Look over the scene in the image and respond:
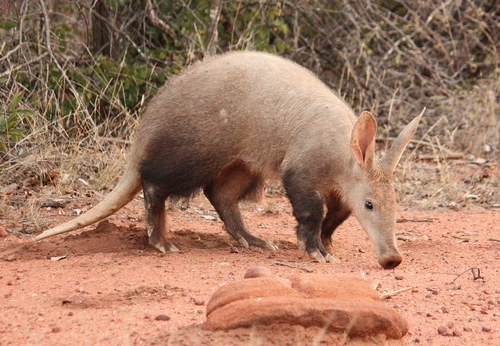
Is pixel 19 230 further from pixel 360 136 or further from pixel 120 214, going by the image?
pixel 360 136

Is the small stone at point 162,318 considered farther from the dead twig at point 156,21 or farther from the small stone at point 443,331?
the dead twig at point 156,21

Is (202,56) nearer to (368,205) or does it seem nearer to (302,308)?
(368,205)

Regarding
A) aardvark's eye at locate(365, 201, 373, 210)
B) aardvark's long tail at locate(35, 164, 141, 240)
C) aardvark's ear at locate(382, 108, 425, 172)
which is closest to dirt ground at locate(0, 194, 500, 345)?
aardvark's long tail at locate(35, 164, 141, 240)

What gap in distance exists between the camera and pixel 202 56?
8.23 metres

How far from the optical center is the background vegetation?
22.3 feet

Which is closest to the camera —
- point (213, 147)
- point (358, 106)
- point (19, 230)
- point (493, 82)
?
point (213, 147)

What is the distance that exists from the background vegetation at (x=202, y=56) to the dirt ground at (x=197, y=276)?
0.83m

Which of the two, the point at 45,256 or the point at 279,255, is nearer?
the point at 45,256

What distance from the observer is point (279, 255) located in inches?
212

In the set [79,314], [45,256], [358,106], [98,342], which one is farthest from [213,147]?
[358,106]

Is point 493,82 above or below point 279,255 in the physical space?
above

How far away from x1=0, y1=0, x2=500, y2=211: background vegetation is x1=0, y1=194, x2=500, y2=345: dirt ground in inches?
32.7

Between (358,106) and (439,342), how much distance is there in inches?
235

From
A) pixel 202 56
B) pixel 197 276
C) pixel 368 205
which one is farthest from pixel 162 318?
pixel 202 56
